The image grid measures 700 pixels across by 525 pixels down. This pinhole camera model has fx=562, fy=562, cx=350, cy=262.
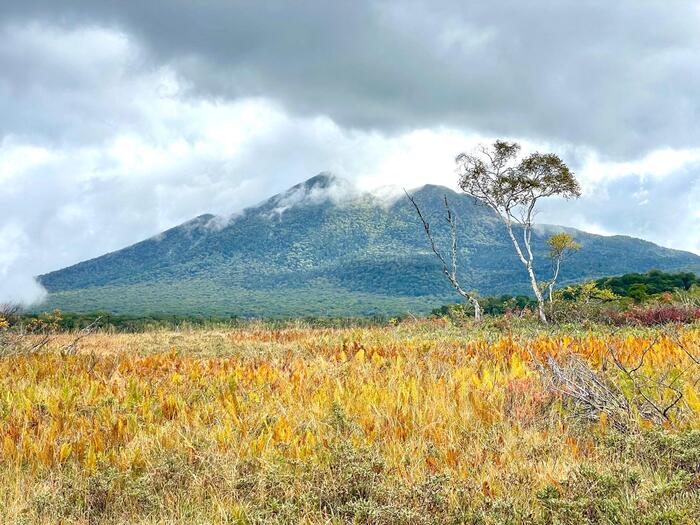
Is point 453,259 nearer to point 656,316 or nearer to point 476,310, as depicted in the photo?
point 476,310

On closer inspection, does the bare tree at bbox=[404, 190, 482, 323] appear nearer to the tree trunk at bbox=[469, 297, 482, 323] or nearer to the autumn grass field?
the tree trunk at bbox=[469, 297, 482, 323]

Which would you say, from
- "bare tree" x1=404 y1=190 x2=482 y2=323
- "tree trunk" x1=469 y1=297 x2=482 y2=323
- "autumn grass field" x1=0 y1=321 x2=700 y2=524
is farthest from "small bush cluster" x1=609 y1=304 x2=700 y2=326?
"autumn grass field" x1=0 y1=321 x2=700 y2=524

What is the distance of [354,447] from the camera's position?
10.8ft

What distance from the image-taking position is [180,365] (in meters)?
6.74

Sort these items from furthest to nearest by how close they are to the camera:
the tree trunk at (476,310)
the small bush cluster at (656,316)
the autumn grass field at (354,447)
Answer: the tree trunk at (476,310)
the small bush cluster at (656,316)
the autumn grass field at (354,447)

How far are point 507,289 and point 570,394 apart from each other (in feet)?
586

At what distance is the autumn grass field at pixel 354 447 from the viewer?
2.68 m

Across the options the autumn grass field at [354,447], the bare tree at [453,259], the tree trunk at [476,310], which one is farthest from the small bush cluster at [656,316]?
the autumn grass field at [354,447]

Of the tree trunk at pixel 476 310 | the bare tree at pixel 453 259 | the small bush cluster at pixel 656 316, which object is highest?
the bare tree at pixel 453 259

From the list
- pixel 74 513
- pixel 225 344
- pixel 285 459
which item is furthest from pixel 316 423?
pixel 225 344

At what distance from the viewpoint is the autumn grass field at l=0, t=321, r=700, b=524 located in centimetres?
268

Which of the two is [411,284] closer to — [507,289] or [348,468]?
[507,289]

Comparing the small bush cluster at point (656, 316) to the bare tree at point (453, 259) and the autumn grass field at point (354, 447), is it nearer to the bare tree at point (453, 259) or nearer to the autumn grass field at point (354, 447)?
the bare tree at point (453, 259)

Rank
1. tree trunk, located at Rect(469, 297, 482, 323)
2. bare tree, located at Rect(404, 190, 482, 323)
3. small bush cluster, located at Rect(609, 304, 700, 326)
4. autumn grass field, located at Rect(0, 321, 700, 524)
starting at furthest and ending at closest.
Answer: tree trunk, located at Rect(469, 297, 482, 323) → bare tree, located at Rect(404, 190, 482, 323) → small bush cluster, located at Rect(609, 304, 700, 326) → autumn grass field, located at Rect(0, 321, 700, 524)
